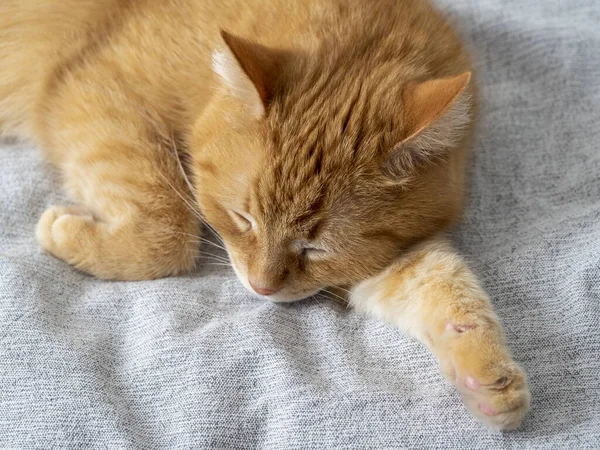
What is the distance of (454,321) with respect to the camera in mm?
1294

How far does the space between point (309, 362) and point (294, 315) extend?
0.15 metres

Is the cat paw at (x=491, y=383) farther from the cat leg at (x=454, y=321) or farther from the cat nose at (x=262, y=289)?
the cat nose at (x=262, y=289)

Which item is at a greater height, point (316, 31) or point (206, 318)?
point (316, 31)

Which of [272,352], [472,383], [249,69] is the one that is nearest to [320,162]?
[249,69]

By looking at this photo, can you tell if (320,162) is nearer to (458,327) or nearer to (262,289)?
(262,289)

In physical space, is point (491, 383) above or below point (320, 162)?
below

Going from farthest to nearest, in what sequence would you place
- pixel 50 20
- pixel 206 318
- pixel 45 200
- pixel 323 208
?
1. pixel 50 20
2. pixel 45 200
3. pixel 206 318
4. pixel 323 208

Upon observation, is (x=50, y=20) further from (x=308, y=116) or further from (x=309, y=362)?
(x=309, y=362)

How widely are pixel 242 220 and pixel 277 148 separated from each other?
8.0 inches

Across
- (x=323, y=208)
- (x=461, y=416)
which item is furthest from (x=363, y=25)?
(x=461, y=416)

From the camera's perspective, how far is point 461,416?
1209mm

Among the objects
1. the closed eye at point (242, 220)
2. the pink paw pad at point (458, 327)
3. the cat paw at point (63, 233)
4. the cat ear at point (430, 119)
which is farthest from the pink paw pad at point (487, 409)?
the cat paw at point (63, 233)

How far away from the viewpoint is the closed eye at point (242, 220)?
139 cm

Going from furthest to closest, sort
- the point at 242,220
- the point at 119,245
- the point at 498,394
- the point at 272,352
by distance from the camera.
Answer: the point at 119,245
the point at 242,220
the point at 272,352
the point at 498,394
